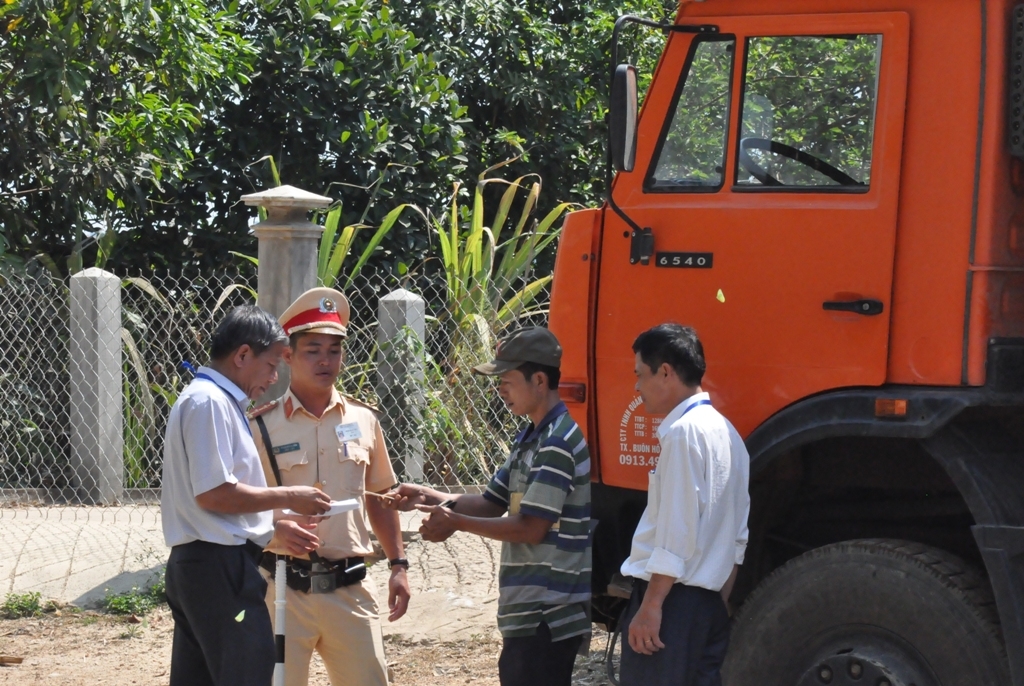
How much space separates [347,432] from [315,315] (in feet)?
1.34

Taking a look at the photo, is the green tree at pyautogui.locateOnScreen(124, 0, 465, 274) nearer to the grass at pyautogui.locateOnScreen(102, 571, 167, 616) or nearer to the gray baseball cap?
the grass at pyautogui.locateOnScreen(102, 571, 167, 616)

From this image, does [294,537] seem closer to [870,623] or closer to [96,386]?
[870,623]

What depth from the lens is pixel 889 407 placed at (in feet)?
11.8

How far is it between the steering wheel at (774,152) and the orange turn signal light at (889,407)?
0.76 metres

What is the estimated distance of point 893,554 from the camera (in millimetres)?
3625

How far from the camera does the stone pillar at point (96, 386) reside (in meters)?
7.37

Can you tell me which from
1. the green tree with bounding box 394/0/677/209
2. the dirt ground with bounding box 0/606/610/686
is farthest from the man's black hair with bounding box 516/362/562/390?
the green tree with bounding box 394/0/677/209

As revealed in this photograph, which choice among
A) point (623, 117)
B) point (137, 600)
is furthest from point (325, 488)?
point (137, 600)

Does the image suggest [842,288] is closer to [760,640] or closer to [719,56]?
[719,56]

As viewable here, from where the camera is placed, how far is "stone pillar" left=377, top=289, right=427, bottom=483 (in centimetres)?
660

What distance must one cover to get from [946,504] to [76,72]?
6.40 m

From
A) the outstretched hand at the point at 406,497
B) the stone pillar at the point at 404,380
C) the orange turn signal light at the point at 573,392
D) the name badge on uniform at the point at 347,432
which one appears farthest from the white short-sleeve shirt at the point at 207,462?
the stone pillar at the point at 404,380

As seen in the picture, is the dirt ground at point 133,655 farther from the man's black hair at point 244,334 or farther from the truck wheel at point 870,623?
the man's black hair at point 244,334

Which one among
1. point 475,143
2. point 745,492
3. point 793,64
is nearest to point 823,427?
point 745,492
